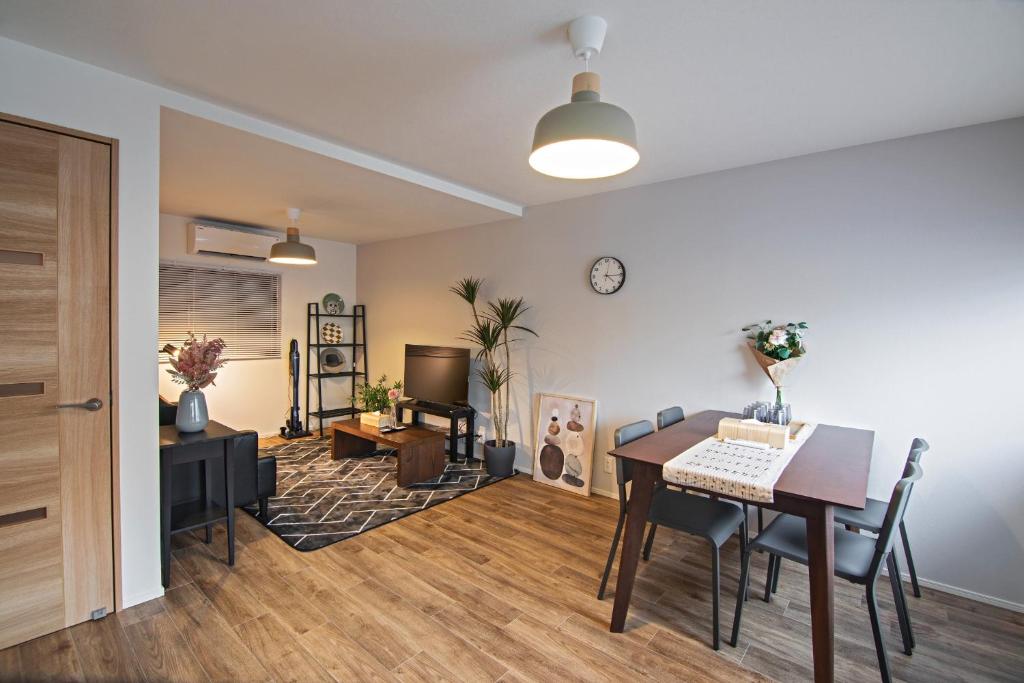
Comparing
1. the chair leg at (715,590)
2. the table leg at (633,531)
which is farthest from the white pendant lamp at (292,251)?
the chair leg at (715,590)

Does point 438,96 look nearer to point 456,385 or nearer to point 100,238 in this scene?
point 100,238

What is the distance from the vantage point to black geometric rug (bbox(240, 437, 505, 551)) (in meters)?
3.10

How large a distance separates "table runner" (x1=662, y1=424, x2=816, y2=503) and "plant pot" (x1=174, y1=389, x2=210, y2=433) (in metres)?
2.48

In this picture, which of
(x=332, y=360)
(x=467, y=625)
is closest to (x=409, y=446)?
(x=467, y=625)

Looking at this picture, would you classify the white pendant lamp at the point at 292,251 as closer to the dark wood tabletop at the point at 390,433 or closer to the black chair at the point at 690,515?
the dark wood tabletop at the point at 390,433

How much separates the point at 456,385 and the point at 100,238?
3.00 m

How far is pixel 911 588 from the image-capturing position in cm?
256

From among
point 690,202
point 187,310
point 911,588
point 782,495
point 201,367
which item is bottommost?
point 911,588

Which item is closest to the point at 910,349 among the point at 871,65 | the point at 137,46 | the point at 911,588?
the point at 911,588

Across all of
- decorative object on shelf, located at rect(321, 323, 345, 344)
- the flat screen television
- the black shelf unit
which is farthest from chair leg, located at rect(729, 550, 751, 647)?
decorative object on shelf, located at rect(321, 323, 345, 344)

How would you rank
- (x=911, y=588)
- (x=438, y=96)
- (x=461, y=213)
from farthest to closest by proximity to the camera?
(x=461, y=213), (x=911, y=588), (x=438, y=96)

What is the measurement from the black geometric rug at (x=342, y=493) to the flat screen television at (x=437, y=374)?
689 mm

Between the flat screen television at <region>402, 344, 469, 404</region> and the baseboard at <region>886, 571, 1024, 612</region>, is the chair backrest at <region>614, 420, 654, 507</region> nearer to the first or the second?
the baseboard at <region>886, 571, 1024, 612</region>

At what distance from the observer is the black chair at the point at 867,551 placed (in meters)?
1.74
